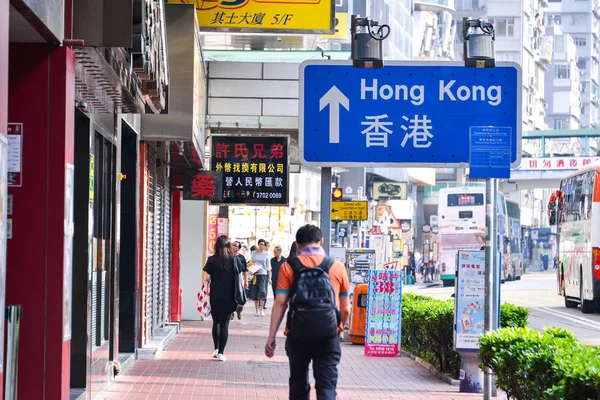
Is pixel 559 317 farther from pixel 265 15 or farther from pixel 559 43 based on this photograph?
pixel 559 43

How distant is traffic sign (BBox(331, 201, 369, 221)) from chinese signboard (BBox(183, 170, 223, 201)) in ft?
14.2

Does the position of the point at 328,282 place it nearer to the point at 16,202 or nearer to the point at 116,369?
the point at 16,202

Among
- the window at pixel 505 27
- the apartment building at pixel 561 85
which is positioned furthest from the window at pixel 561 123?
the window at pixel 505 27

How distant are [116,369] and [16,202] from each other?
6.16 m

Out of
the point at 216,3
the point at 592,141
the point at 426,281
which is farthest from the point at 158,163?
the point at 592,141

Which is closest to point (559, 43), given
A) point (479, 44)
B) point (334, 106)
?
point (479, 44)

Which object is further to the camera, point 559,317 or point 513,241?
point 513,241

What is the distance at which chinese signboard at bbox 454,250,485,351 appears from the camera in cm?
1235

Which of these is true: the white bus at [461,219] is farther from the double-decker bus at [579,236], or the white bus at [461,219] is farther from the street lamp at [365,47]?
the street lamp at [365,47]

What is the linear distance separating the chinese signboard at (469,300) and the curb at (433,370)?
806mm

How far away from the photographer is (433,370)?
1432cm

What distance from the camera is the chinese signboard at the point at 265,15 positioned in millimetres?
16266

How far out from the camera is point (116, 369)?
13148 mm

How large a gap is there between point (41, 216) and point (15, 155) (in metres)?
0.42
